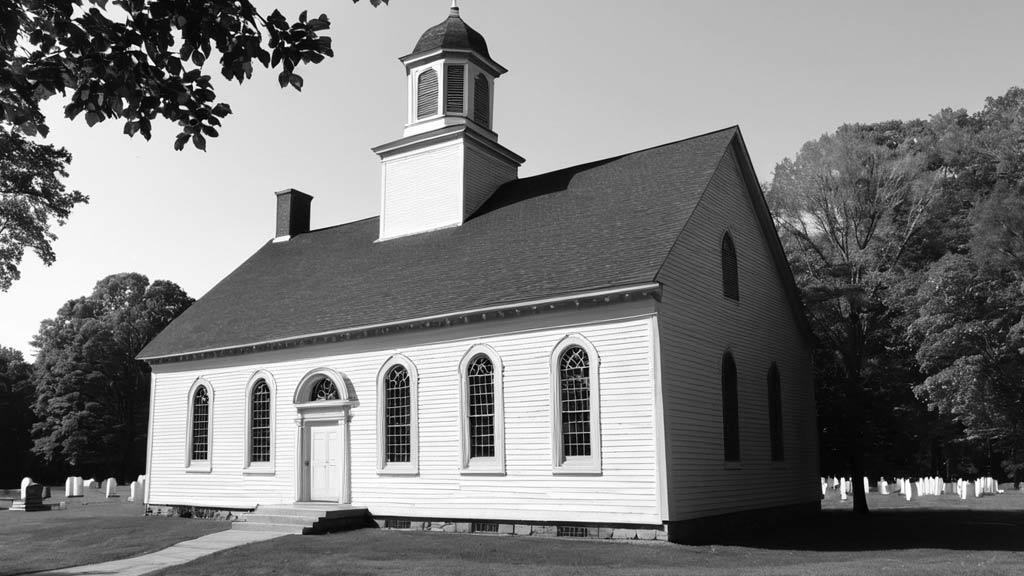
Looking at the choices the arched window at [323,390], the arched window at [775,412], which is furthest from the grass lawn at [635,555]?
the arched window at [323,390]

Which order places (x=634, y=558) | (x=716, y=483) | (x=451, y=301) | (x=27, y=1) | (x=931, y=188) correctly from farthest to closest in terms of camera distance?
(x=931, y=188) < (x=451, y=301) < (x=716, y=483) < (x=634, y=558) < (x=27, y=1)

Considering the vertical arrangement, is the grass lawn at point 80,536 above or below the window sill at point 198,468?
below

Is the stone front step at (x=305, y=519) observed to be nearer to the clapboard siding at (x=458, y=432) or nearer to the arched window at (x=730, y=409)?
the clapboard siding at (x=458, y=432)

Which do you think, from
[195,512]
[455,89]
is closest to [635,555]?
[195,512]

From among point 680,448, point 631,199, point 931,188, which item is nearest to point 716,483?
point 680,448

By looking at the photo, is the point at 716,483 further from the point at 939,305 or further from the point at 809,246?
the point at 809,246

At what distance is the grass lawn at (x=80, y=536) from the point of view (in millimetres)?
18641

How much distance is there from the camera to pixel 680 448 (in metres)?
18.8

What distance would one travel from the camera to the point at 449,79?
28.7 m

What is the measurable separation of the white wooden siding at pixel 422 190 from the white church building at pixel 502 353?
7 centimetres

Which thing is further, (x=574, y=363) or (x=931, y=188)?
(x=931, y=188)

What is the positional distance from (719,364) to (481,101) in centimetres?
1297

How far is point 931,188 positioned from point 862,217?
2.75 m

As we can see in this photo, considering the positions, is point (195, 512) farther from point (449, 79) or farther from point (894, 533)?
point (894, 533)
